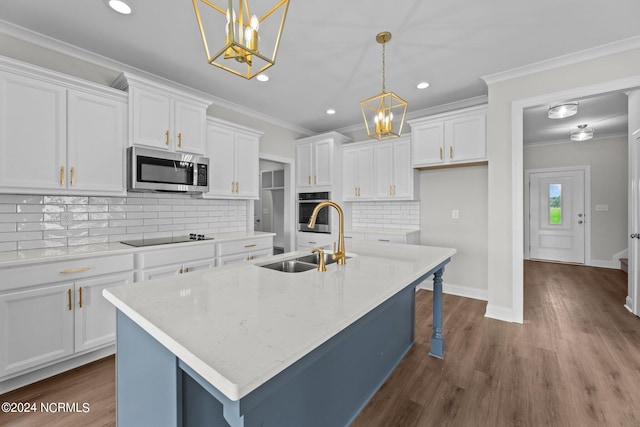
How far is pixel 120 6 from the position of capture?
202 cm

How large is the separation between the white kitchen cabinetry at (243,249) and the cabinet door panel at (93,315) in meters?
0.95

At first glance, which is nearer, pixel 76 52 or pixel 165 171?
pixel 76 52

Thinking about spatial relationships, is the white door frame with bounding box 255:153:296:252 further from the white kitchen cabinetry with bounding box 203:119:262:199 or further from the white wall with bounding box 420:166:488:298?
the white wall with bounding box 420:166:488:298

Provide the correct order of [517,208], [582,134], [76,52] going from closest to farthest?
[76,52] < [517,208] < [582,134]

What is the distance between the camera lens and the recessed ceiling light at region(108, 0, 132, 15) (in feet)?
6.49

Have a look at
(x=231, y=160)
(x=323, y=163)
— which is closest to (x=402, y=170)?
(x=323, y=163)

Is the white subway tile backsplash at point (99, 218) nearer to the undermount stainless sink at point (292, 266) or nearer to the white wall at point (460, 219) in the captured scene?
the undermount stainless sink at point (292, 266)

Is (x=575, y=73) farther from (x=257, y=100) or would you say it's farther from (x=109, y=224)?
(x=109, y=224)

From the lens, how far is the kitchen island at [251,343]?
0.69m

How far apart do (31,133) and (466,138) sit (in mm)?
4252

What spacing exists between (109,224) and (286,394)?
8.49 feet

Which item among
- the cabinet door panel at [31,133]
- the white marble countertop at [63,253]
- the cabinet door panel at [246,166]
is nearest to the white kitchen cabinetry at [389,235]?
the cabinet door panel at [246,166]

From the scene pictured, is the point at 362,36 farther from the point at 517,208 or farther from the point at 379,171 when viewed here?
the point at 517,208

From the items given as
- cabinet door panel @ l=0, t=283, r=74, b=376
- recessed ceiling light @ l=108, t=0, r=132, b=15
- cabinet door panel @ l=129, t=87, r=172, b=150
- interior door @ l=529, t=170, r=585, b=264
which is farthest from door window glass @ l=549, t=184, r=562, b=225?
cabinet door panel @ l=0, t=283, r=74, b=376
